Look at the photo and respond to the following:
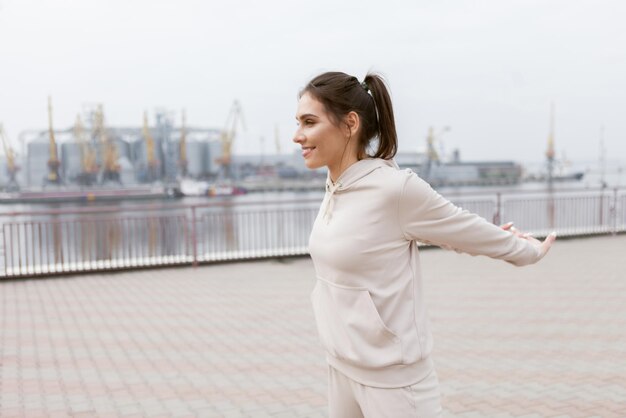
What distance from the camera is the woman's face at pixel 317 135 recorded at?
1.51m

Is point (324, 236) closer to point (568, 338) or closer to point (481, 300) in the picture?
point (568, 338)

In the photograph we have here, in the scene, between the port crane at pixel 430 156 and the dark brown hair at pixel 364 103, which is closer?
the dark brown hair at pixel 364 103

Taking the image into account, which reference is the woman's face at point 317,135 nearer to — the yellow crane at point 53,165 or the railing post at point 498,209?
the railing post at point 498,209

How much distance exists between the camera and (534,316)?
6578mm

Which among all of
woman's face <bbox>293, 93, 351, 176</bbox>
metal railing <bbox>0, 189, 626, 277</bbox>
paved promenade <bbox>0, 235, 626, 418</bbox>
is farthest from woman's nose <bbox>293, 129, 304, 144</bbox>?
Answer: metal railing <bbox>0, 189, 626, 277</bbox>

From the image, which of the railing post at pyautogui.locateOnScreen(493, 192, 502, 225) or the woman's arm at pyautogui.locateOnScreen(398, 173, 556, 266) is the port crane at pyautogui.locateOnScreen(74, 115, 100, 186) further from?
the woman's arm at pyautogui.locateOnScreen(398, 173, 556, 266)

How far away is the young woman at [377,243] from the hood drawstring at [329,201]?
0.01 meters

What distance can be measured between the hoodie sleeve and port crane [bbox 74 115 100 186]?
333ft

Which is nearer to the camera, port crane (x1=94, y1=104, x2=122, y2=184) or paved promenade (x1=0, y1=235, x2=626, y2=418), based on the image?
paved promenade (x1=0, y1=235, x2=626, y2=418)

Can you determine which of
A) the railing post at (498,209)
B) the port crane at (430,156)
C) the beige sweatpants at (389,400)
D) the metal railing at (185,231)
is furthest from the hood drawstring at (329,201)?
the port crane at (430,156)

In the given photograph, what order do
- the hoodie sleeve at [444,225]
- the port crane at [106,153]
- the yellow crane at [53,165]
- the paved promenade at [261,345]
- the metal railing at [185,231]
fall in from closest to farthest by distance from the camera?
the hoodie sleeve at [444,225]
the paved promenade at [261,345]
the metal railing at [185,231]
the yellow crane at [53,165]
the port crane at [106,153]

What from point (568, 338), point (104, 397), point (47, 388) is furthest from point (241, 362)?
point (568, 338)

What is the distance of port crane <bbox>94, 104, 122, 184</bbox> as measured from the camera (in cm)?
10098

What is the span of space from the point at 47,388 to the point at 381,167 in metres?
4.16
